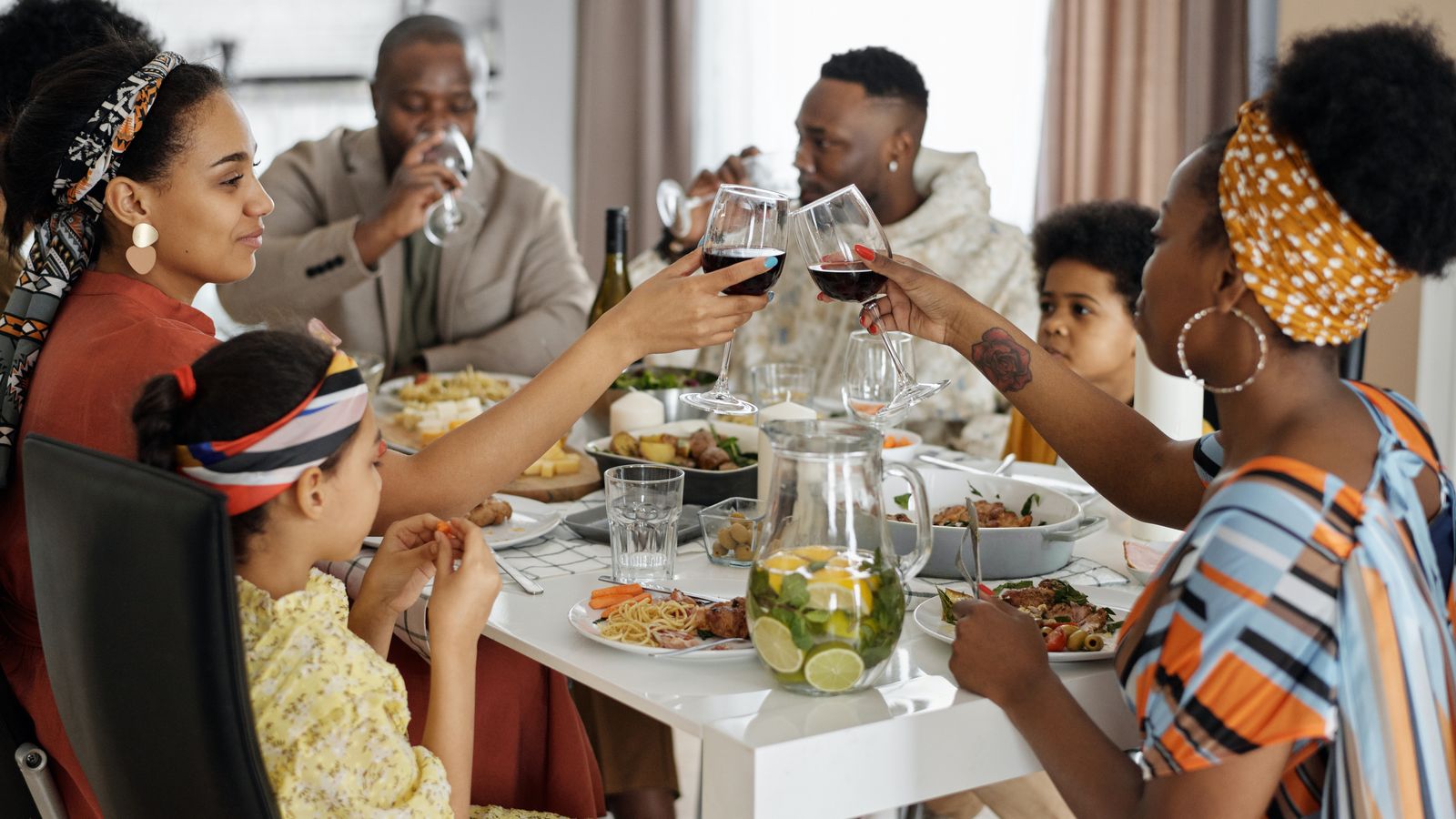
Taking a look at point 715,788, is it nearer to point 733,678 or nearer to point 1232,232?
point 733,678

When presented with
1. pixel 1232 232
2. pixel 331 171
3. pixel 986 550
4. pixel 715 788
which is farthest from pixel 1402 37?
pixel 331 171

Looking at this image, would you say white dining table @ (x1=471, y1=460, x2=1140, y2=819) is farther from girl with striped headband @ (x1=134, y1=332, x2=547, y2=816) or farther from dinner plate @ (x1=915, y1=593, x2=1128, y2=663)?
girl with striped headband @ (x1=134, y1=332, x2=547, y2=816)

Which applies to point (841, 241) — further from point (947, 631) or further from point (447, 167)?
point (447, 167)

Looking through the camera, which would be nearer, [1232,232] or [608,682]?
[1232,232]

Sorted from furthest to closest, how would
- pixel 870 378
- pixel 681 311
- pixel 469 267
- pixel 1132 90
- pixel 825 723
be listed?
1. pixel 1132 90
2. pixel 469 267
3. pixel 870 378
4. pixel 681 311
5. pixel 825 723

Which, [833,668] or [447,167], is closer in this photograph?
[833,668]

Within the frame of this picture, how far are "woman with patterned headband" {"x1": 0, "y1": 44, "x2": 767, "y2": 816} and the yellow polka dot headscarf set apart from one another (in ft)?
1.75

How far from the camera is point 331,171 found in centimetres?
354

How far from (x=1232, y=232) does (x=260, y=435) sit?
0.85 metres

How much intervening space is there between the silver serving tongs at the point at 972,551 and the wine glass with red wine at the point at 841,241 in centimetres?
29

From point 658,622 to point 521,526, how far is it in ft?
1.64

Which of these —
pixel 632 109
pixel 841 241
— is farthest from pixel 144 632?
pixel 632 109

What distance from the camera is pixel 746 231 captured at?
1.44 meters

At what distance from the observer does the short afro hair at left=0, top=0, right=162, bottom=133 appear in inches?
78.4
